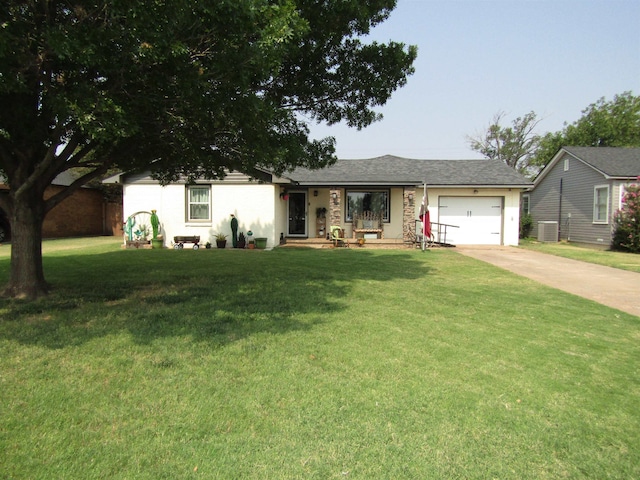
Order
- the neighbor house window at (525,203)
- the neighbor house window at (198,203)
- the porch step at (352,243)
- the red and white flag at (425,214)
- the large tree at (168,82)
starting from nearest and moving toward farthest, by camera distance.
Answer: the large tree at (168,82) → the red and white flag at (425,214) → the neighbor house window at (198,203) → the porch step at (352,243) → the neighbor house window at (525,203)

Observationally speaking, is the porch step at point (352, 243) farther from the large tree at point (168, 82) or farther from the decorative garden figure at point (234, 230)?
the large tree at point (168, 82)

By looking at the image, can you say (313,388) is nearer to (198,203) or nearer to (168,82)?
(168,82)

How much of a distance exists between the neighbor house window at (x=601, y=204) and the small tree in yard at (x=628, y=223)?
1005mm

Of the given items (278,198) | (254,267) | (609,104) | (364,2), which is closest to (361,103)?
(364,2)

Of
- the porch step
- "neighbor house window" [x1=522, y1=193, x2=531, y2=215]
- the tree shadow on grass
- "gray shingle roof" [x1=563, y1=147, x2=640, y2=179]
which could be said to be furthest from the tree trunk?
"neighbor house window" [x1=522, y1=193, x2=531, y2=215]

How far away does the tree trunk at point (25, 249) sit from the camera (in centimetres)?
642

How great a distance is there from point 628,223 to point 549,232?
15.1 ft

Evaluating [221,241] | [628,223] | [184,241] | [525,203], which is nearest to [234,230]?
[221,241]

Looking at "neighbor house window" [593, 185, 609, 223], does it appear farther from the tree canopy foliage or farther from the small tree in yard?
the tree canopy foliage

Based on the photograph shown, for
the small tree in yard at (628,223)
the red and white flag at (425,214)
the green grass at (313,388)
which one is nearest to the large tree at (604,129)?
the small tree in yard at (628,223)

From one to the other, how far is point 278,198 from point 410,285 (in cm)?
1015

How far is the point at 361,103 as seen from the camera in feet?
26.5

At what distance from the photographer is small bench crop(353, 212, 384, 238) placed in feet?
60.2

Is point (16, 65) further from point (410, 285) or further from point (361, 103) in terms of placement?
point (410, 285)
